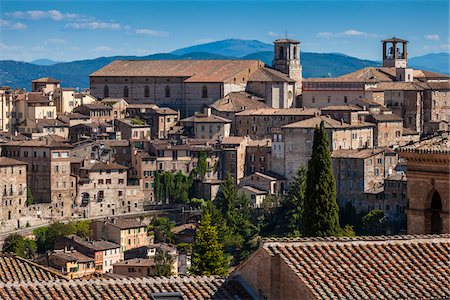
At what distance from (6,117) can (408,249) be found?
68.4m

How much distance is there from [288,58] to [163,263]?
117 feet

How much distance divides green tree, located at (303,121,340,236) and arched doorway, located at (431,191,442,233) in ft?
36.7

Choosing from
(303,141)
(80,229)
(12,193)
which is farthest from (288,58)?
(80,229)

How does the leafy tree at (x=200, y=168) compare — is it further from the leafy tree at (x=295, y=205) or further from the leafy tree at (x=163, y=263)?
the leafy tree at (x=163, y=263)

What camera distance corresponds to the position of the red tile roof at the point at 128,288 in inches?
482

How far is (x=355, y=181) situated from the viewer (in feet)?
218

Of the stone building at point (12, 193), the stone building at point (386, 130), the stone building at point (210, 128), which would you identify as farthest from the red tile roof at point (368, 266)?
the stone building at point (210, 128)

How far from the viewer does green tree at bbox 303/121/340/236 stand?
1138 inches

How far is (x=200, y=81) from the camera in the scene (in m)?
85.8

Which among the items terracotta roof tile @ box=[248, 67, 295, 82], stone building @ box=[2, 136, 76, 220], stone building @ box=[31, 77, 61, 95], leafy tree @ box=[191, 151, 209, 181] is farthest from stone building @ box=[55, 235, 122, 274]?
stone building @ box=[31, 77, 61, 95]

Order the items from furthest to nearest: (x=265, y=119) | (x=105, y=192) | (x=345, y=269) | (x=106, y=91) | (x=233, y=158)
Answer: (x=106, y=91) < (x=265, y=119) < (x=233, y=158) < (x=105, y=192) < (x=345, y=269)

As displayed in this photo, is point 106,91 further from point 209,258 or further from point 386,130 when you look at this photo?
point 209,258

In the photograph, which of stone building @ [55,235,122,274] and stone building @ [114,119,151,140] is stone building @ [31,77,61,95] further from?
stone building @ [55,235,122,274]

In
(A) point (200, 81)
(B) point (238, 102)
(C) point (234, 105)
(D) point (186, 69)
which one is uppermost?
(D) point (186, 69)
